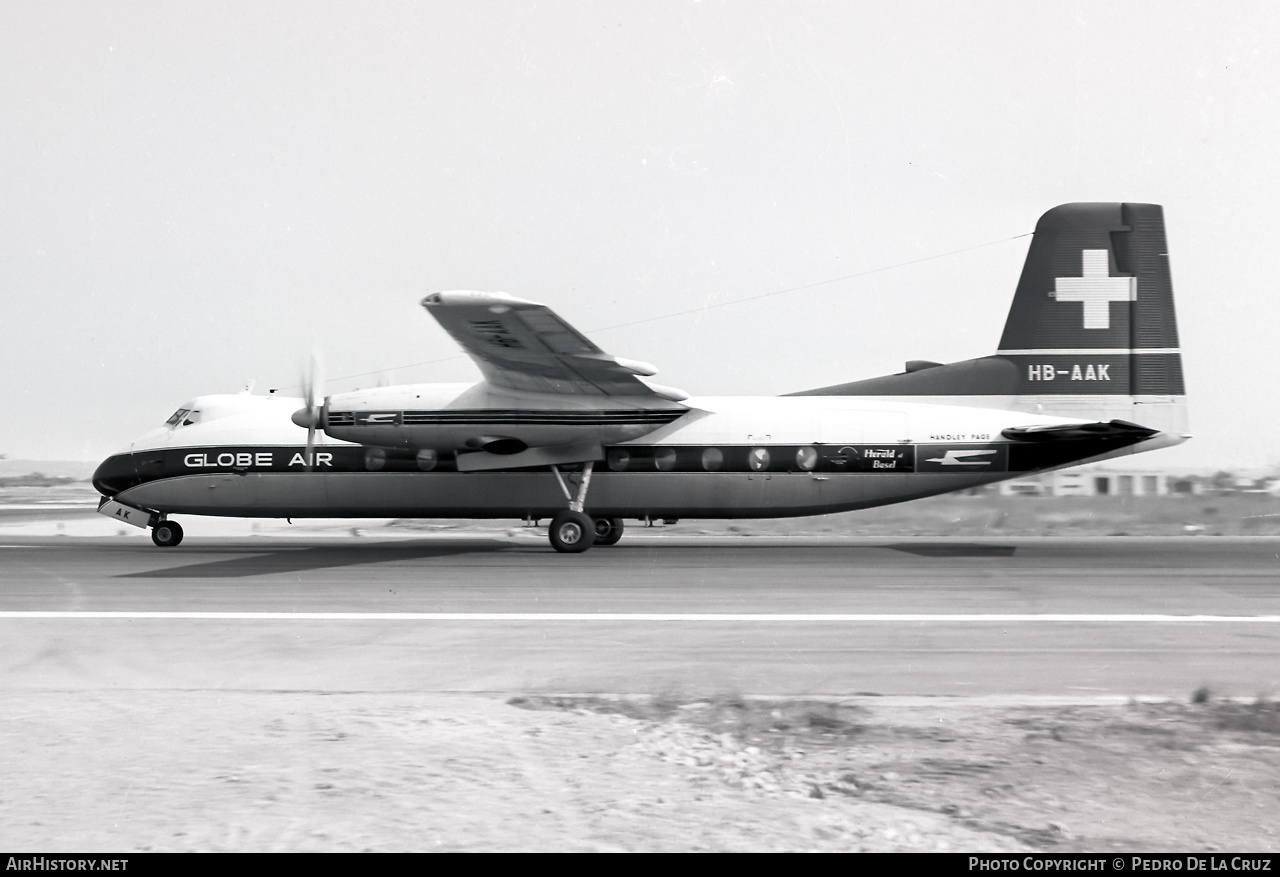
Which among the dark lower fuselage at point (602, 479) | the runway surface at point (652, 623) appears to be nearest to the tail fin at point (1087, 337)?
the dark lower fuselage at point (602, 479)

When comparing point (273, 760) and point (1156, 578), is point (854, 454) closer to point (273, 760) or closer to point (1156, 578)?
point (1156, 578)

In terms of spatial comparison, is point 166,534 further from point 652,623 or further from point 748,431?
point 652,623

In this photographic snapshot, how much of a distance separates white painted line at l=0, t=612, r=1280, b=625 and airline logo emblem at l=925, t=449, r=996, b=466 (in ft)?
30.5

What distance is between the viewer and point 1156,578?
16.6m

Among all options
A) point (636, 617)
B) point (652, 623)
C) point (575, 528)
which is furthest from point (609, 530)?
point (652, 623)

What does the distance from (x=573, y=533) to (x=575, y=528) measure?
11 centimetres

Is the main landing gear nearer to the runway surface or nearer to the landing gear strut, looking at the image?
the landing gear strut

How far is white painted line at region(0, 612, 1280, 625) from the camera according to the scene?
39.5ft

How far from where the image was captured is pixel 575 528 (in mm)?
22078

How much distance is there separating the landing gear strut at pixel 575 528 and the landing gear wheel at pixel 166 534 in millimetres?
9106

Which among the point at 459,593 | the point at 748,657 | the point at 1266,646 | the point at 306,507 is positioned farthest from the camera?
the point at 306,507
